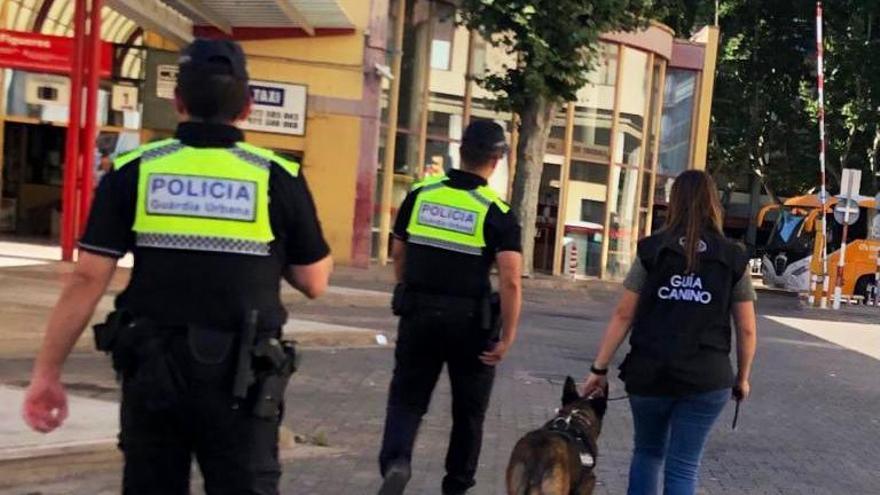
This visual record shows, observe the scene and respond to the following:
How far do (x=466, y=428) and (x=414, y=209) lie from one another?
3.57 ft

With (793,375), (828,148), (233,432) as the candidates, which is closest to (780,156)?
(828,148)

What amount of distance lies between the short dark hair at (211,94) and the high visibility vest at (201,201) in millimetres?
103

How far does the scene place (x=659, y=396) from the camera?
17.4 feet

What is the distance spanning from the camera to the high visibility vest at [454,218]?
600 cm

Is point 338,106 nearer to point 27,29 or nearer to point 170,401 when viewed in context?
point 27,29

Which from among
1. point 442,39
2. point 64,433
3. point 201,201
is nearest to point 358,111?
point 442,39

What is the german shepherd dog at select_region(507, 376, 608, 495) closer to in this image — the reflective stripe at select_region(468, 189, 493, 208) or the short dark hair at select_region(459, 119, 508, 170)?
the reflective stripe at select_region(468, 189, 493, 208)

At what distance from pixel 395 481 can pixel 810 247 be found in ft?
106

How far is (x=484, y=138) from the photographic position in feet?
20.0

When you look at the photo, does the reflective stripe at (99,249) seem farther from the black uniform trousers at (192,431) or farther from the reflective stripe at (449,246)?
the reflective stripe at (449,246)

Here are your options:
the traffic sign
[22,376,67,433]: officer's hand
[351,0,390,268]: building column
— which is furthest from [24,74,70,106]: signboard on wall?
[22,376,67,433]: officer's hand

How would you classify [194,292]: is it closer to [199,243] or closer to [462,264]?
[199,243]

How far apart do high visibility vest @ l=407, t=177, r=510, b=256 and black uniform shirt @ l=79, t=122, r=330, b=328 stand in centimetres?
227

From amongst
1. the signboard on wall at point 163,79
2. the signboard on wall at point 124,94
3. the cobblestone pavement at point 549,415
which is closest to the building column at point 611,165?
the signboard on wall at point 163,79
